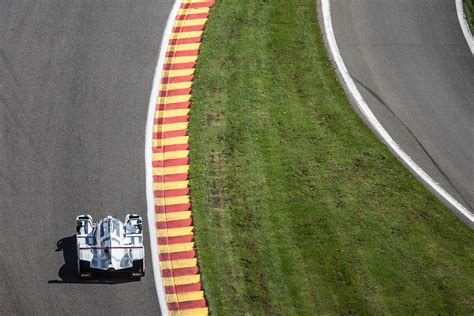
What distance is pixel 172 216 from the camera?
2883 cm

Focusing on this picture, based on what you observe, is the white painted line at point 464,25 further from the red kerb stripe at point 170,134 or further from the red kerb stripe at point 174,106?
the red kerb stripe at point 170,134

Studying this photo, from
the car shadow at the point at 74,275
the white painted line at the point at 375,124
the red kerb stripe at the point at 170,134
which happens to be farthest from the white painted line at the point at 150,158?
the white painted line at the point at 375,124

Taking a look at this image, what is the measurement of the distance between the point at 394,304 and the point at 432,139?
7042 mm

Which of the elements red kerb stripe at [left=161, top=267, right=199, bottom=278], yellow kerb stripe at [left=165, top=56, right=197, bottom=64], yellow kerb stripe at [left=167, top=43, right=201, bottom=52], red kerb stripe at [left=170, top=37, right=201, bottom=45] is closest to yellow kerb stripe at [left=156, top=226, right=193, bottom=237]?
red kerb stripe at [left=161, top=267, right=199, bottom=278]

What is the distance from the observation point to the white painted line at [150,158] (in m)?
27.1

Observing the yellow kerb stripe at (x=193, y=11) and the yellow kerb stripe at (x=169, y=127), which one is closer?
the yellow kerb stripe at (x=169, y=127)

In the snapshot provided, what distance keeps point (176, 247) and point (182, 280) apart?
1178 mm

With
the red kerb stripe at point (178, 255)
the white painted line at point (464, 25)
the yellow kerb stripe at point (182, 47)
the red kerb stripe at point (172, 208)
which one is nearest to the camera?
the red kerb stripe at point (178, 255)

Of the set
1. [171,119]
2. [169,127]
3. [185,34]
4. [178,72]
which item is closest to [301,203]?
[169,127]

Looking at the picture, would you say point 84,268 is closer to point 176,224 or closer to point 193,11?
point 176,224

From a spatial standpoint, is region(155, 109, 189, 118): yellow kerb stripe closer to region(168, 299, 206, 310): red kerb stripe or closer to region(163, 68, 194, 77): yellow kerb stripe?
region(163, 68, 194, 77): yellow kerb stripe

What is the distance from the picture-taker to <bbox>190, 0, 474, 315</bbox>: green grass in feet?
89.6

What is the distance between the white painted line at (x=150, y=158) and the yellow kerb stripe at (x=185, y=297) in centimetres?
18

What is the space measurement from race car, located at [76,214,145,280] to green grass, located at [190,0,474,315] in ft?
7.08
